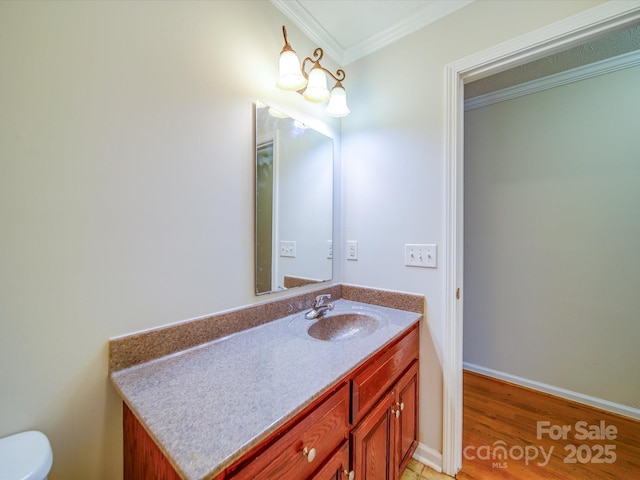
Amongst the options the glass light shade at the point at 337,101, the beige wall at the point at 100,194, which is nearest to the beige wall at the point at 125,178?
the beige wall at the point at 100,194

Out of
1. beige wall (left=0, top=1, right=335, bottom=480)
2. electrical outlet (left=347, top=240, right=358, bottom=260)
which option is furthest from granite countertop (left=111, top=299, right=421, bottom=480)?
electrical outlet (left=347, top=240, right=358, bottom=260)

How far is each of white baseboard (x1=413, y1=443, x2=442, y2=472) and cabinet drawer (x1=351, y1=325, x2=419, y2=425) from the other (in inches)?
20.7

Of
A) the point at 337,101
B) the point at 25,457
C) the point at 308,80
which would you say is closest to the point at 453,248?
the point at 337,101

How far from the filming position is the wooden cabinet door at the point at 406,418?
1156 millimetres

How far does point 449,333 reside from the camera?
130cm

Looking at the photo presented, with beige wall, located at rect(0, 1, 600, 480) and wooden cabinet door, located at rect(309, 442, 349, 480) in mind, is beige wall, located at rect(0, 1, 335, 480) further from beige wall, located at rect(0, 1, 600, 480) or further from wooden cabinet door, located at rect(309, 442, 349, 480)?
wooden cabinet door, located at rect(309, 442, 349, 480)

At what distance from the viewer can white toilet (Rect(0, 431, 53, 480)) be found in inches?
20.9

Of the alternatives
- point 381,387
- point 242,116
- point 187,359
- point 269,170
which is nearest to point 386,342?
point 381,387

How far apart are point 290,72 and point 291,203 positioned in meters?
0.61

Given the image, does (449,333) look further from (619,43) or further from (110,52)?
(619,43)

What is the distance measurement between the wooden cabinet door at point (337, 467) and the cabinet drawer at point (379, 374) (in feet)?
0.29

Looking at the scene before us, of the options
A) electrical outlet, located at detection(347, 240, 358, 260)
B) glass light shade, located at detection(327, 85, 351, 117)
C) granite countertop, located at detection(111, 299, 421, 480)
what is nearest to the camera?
granite countertop, located at detection(111, 299, 421, 480)

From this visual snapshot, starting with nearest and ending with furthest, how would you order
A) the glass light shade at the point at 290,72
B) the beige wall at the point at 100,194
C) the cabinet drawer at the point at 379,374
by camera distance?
the beige wall at the point at 100,194 < the cabinet drawer at the point at 379,374 < the glass light shade at the point at 290,72

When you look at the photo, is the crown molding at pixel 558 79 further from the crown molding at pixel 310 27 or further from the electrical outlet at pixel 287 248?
the electrical outlet at pixel 287 248
